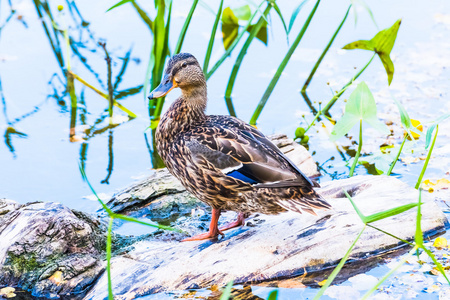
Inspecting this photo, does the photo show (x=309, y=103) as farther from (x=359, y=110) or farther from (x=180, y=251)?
(x=180, y=251)

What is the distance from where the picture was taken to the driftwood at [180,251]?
145 inches

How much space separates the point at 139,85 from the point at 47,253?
335 centimetres

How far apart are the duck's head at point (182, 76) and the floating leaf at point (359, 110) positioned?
999 mm

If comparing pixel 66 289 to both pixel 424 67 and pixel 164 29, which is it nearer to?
pixel 164 29

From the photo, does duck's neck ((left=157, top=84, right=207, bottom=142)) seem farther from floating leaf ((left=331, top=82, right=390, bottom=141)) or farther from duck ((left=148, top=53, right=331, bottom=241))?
floating leaf ((left=331, top=82, right=390, bottom=141))

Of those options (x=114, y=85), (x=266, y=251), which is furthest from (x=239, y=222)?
(x=114, y=85)

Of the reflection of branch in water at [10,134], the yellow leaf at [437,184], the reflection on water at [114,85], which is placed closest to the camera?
→ the yellow leaf at [437,184]

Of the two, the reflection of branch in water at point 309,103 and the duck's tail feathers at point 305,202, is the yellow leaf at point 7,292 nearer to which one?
the duck's tail feathers at point 305,202

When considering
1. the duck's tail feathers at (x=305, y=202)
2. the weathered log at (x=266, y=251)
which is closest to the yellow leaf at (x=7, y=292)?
the weathered log at (x=266, y=251)

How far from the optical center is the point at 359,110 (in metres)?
4.24

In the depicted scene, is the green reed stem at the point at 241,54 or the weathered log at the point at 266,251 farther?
the green reed stem at the point at 241,54

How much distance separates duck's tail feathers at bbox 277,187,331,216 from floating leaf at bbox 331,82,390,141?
2.43 feet

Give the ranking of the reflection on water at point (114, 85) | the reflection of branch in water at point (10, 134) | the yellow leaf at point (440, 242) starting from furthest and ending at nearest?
the reflection of branch in water at point (10, 134) < the reflection on water at point (114, 85) < the yellow leaf at point (440, 242)

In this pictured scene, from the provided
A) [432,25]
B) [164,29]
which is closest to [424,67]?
[432,25]
